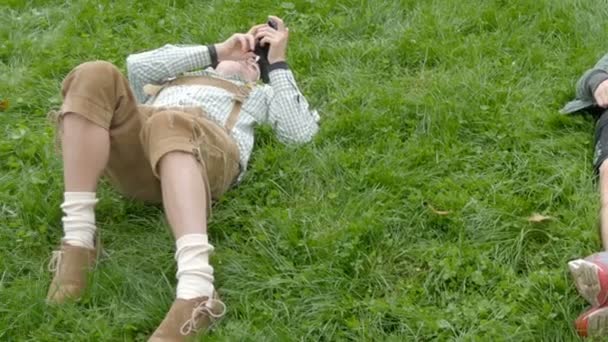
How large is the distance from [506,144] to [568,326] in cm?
120

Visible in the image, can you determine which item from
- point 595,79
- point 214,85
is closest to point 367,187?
point 214,85

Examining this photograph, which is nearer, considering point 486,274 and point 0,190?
point 486,274

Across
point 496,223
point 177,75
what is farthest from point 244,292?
point 177,75

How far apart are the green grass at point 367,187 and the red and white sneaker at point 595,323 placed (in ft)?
0.21

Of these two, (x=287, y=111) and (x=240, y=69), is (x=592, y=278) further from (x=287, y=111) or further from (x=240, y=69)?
(x=240, y=69)

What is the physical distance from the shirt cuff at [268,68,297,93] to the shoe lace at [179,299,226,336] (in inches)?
50.6

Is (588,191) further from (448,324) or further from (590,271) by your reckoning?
(448,324)

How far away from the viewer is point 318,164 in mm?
4023

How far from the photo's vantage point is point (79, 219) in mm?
3363

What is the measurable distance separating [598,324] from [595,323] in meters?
0.01

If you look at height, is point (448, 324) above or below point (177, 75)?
below

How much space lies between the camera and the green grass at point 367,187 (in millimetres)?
3213

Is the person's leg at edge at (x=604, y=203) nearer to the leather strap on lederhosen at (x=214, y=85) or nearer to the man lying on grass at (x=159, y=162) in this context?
the man lying on grass at (x=159, y=162)

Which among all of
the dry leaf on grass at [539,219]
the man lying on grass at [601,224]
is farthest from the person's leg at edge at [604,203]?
the dry leaf on grass at [539,219]
